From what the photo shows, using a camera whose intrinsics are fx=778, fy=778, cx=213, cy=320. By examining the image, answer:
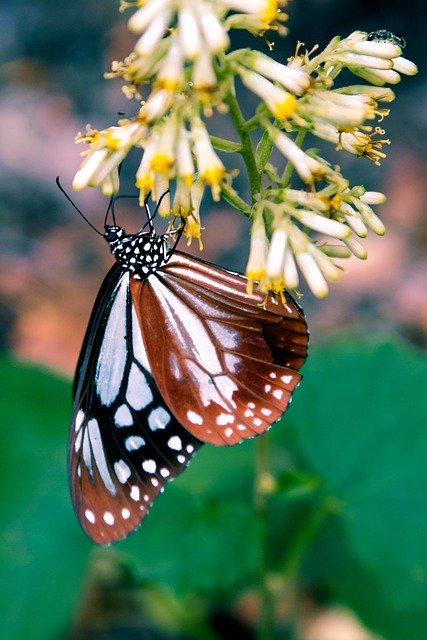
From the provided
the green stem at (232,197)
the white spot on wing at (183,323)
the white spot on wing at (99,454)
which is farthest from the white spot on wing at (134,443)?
the green stem at (232,197)

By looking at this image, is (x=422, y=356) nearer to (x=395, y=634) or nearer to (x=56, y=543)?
(x=395, y=634)

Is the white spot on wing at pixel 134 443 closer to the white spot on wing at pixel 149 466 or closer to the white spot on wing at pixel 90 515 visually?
the white spot on wing at pixel 149 466

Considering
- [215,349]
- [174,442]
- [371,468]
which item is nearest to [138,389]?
[174,442]

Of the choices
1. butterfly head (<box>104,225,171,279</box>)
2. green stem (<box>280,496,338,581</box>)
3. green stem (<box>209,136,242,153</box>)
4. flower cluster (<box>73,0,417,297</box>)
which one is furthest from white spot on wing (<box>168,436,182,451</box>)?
green stem (<box>209,136,242,153</box>)

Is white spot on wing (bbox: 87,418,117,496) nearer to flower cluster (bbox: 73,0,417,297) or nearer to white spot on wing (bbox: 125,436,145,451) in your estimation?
white spot on wing (bbox: 125,436,145,451)

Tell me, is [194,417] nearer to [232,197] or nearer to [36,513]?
[232,197]

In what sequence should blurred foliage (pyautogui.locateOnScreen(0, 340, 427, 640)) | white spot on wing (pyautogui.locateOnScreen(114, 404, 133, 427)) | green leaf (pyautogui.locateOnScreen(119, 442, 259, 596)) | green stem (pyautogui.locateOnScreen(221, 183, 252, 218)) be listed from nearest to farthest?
green stem (pyautogui.locateOnScreen(221, 183, 252, 218)) → white spot on wing (pyautogui.locateOnScreen(114, 404, 133, 427)) → green leaf (pyautogui.locateOnScreen(119, 442, 259, 596)) → blurred foliage (pyautogui.locateOnScreen(0, 340, 427, 640))

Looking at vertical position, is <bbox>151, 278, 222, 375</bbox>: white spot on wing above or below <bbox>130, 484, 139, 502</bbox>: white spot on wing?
A: above
